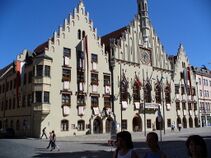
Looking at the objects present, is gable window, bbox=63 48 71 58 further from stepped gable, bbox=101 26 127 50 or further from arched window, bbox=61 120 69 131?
stepped gable, bbox=101 26 127 50

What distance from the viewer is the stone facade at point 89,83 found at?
38.4 m

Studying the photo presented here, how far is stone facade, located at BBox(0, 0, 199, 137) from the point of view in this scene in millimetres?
38406

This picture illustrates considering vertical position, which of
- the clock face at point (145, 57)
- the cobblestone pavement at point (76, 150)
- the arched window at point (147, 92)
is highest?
the clock face at point (145, 57)

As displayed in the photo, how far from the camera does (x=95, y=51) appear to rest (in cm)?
4531

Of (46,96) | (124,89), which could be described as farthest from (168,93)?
(46,96)

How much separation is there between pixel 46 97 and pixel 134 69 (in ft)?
65.7

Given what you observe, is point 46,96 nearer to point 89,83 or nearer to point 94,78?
point 89,83

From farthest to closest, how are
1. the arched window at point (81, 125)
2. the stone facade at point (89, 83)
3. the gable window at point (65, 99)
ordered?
the arched window at point (81, 125) → the gable window at point (65, 99) → the stone facade at point (89, 83)

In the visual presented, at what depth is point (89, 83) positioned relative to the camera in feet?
141

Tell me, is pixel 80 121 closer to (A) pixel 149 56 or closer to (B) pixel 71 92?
(B) pixel 71 92

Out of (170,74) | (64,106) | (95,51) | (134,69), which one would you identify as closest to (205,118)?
(170,74)

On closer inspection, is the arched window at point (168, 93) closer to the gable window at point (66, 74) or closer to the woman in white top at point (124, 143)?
the gable window at point (66, 74)

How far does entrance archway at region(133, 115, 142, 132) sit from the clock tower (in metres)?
15.3

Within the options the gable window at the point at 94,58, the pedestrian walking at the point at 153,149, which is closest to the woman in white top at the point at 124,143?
the pedestrian walking at the point at 153,149
